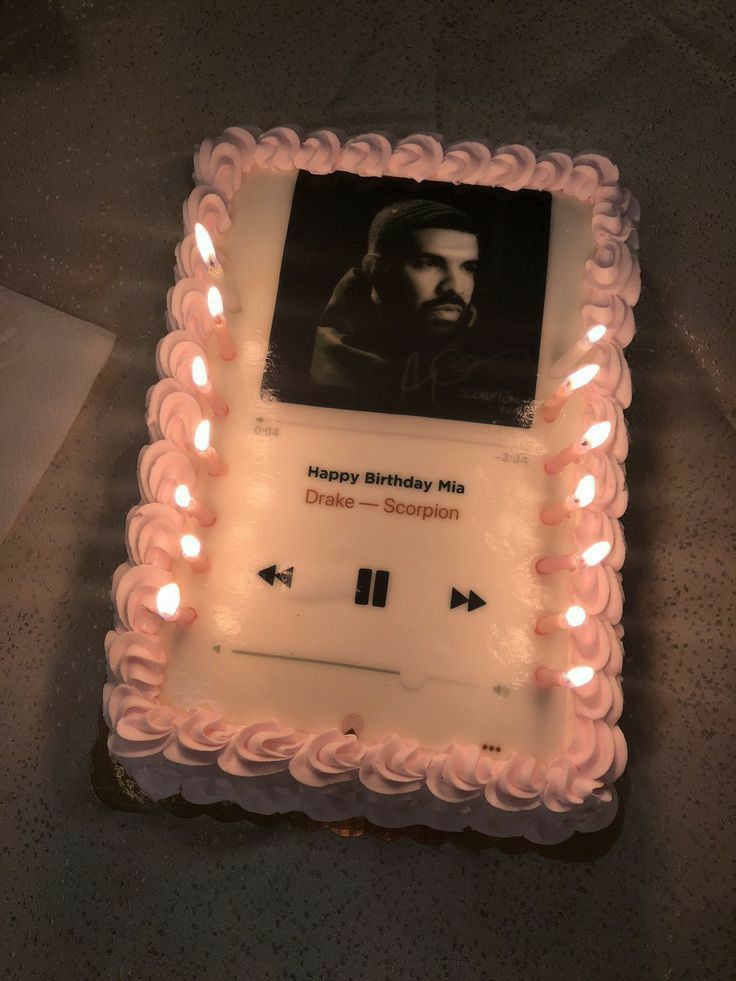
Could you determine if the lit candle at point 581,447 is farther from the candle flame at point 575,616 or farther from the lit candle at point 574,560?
the candle flame at point 575,616

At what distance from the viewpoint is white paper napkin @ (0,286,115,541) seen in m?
2.28

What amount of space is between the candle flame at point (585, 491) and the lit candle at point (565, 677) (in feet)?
1.23

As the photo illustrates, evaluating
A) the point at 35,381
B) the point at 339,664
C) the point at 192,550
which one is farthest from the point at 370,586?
the point at 35,381

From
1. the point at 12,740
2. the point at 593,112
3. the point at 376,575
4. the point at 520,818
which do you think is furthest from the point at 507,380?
the point at 12,740

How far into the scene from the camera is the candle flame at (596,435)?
1807 mm

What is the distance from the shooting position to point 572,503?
71.9 inches

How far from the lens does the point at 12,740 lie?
6.74 ft

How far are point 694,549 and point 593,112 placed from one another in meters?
1.54

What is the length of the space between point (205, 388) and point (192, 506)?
301 mm

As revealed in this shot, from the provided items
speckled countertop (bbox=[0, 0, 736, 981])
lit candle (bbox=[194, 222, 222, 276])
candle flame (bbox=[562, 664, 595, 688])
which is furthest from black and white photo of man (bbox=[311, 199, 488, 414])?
candle flame (bbox=[562, 664, 595, 688])

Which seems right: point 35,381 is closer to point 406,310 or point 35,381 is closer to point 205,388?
point 205,388

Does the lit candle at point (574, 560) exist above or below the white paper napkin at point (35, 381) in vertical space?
below

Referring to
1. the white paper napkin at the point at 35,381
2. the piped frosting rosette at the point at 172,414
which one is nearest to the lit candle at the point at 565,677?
the piped frosting rosette at the point at 172,414

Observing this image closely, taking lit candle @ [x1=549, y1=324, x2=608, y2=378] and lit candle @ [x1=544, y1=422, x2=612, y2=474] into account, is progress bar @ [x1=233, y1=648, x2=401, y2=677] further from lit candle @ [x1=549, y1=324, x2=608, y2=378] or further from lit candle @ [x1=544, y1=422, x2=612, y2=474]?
lit candle @ [x1=549, y1=324, x2=608, y2=378]
